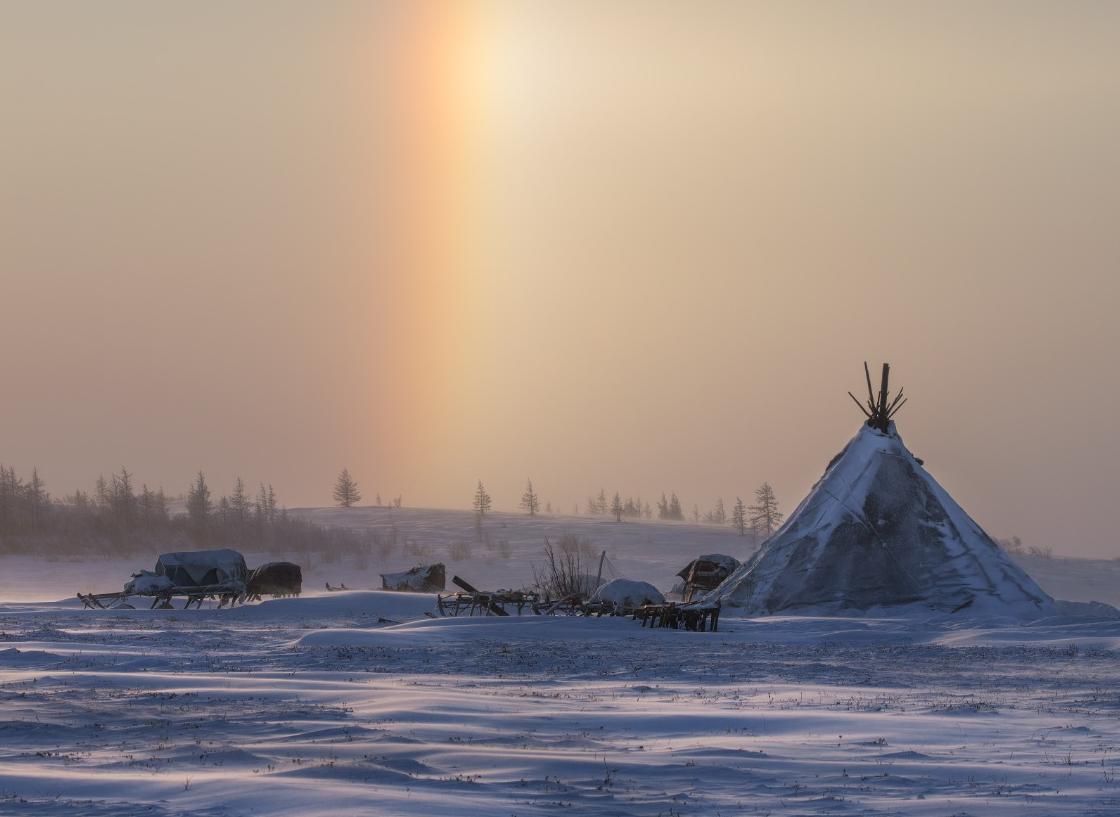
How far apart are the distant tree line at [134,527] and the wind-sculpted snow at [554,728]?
3881 centimetres

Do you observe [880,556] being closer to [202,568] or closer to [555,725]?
[202,568]

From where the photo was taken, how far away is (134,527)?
62.7 meters

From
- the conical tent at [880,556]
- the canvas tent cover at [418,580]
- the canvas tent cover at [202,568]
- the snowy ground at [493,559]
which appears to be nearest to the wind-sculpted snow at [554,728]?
the conical tent at [880,556]

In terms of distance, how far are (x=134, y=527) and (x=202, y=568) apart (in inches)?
949

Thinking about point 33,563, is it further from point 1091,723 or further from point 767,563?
point 1091,723

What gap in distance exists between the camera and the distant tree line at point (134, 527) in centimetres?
6062

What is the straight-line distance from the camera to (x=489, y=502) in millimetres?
88812

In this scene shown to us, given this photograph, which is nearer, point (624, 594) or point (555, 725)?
point (555, 725)

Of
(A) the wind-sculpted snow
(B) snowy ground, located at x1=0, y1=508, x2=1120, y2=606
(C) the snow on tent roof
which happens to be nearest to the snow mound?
(C) the snow on tent roof

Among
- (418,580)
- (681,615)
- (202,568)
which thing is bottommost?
(681,615)

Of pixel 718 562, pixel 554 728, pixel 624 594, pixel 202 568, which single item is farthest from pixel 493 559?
pixel 554 728

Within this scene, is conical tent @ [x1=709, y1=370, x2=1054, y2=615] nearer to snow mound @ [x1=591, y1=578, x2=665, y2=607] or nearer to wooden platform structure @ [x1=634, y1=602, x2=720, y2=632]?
snow mound @ [x1=591, y1=578, x2=665, y2=607]

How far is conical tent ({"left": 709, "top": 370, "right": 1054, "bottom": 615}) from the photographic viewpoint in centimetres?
3084

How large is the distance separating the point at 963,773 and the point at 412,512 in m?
81.5
